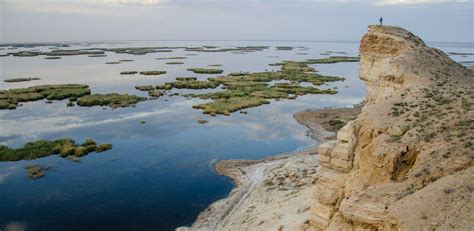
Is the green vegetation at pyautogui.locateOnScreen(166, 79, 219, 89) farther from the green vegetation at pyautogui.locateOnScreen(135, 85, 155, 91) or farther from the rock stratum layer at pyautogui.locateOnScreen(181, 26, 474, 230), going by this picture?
the rock stratum layer at pyautogui.locateOnScreen(181, 26, 474, 230)

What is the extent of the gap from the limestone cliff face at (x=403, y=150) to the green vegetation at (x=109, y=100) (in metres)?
48.9

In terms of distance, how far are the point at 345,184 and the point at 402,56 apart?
1156 cm

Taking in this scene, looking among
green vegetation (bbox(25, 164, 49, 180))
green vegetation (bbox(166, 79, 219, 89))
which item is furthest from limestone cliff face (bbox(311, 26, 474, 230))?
green vegetation (bbox(166, 79, 219, 89))

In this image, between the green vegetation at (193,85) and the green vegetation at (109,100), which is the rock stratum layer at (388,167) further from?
the green vegetation at (193,85)

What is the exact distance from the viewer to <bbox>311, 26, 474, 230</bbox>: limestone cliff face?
1335cm

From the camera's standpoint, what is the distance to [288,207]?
87.9 ft

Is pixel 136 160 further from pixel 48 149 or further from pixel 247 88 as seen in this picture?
pixel 247 88

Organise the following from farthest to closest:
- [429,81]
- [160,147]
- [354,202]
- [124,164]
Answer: [160,147] → [124,164] → [429,81] → [354,202]

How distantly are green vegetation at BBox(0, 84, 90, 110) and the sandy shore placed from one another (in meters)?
46.5

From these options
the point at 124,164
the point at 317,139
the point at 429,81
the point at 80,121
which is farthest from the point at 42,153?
the point at 429,81

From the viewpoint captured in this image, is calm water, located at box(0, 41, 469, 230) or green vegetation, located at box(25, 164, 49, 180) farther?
green vegetation, located at box(25, 164, 49, 180)

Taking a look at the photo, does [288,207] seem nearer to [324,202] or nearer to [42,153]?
[324,202]

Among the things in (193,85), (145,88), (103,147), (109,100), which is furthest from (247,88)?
(103,147)

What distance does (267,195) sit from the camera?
30703 mm
